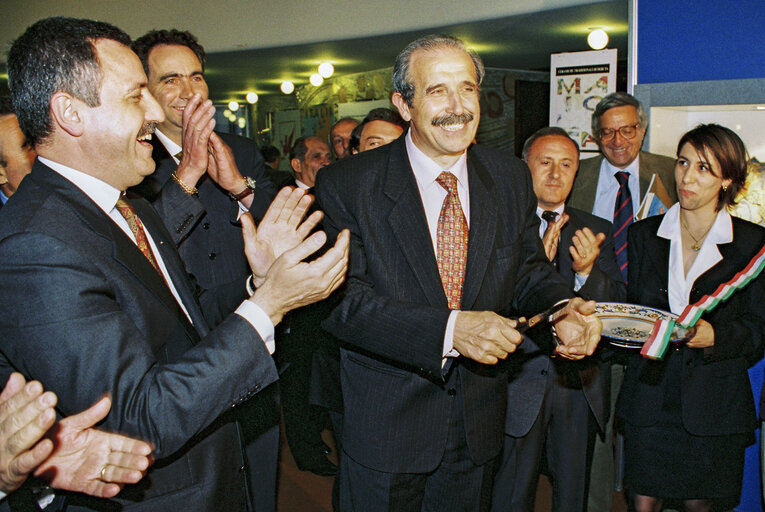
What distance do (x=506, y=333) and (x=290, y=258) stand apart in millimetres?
697

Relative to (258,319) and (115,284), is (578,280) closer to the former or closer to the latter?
(258,319)

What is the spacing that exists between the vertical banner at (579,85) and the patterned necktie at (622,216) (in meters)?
1.20

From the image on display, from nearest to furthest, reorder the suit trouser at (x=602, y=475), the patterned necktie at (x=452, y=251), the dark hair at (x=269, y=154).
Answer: the patterned necktie at (x=452, y=251), the suit trouser at (x=602, y=475), the dark hair at (x=269, y=154)

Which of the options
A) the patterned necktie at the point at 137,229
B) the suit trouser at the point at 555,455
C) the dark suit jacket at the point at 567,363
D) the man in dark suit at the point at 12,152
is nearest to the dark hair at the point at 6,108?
the man in dark suit at the point at 12,152

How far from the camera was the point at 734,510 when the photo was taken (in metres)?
3.02

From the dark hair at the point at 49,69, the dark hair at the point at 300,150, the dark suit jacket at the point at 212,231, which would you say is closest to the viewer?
the dark hair at the point at 49,69

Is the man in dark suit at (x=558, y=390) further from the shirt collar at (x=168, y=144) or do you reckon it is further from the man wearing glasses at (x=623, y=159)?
the shirt collar at (x=168, y=144)

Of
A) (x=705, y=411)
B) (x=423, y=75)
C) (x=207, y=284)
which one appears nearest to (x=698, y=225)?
(x=705, y=411)

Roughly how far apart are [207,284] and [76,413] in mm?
1223

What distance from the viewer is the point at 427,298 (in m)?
1.86

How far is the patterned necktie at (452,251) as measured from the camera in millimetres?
1937

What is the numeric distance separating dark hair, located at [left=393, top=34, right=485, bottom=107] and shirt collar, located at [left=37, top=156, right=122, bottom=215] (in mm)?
1097

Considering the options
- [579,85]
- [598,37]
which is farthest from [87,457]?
[598,37]

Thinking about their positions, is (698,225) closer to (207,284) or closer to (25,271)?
(207,284)
